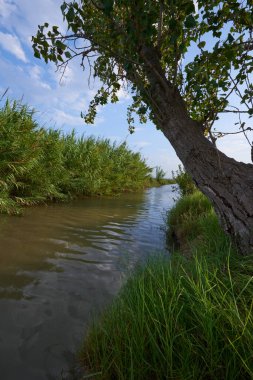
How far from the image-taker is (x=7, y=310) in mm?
2672

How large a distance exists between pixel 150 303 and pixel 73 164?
376 inches

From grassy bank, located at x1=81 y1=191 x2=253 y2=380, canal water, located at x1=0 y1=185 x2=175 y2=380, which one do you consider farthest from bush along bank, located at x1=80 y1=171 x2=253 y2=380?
canal water, located at x1=0 y1=185 x2=175 y2=380

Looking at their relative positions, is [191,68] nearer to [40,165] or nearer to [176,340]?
[176,340]

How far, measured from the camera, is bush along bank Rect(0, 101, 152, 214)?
6.59 m

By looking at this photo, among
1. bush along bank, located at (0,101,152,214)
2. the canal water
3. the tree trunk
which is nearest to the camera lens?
the canal water

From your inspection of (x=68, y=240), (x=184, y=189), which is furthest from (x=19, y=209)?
(x=184, y=189)

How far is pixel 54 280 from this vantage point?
3438mm

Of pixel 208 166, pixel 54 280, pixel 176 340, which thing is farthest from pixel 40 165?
pixel 176 340

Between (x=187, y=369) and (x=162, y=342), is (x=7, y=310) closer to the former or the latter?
(x=162, y=342)

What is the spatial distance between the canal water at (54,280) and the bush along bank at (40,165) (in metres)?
1.13

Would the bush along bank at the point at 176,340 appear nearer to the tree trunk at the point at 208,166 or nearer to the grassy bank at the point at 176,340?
the grassy bank at the point at 176,340

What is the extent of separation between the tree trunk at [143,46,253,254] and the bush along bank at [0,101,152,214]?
4.19m

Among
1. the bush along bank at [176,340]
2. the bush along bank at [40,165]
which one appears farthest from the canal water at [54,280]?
the bush along bank at [40,165]

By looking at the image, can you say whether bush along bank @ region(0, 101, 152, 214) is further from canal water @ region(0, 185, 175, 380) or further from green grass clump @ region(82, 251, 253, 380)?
green grass clump @ region(82, 251, 253, 380)
